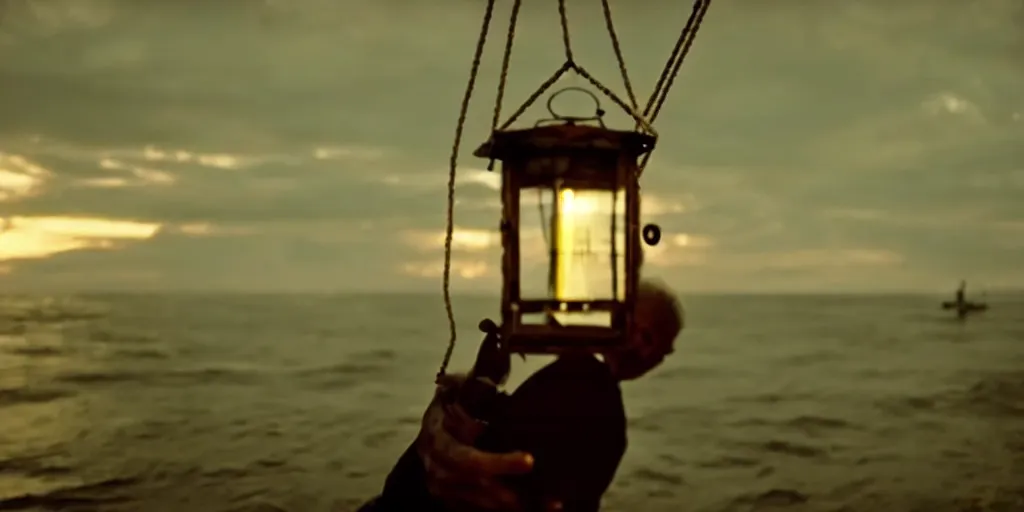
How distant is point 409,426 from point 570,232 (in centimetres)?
1174

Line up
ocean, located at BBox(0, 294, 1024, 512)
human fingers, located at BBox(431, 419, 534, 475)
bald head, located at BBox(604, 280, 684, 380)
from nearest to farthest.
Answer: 1. human fingers, located at BBox(431, 419, 534, 475)
2. bald head, located at BBox(604, 280, 684, 380)
3. ocean, located at BBox(0, 294, 1024, 512)

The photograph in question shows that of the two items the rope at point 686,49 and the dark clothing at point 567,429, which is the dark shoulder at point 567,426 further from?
the rope at point 686,49

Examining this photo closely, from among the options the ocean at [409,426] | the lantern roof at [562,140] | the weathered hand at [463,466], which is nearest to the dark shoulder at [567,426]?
the weathered hand at [463,466]

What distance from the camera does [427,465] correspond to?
1360mm

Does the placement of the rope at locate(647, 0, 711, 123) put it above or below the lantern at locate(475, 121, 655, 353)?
above

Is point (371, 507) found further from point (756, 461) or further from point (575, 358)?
point (756, 461)

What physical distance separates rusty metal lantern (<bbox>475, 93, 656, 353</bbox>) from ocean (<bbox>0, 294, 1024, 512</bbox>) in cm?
710

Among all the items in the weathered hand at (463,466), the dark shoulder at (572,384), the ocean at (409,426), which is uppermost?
the dark shoulder at (572,384)

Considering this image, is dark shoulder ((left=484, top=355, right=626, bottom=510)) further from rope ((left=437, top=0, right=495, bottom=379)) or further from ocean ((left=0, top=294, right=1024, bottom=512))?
ocean ((left=0, top=294, right=1024, bottom=512))

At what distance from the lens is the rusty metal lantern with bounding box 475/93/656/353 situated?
1.38m

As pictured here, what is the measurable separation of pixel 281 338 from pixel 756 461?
2159 centimetres

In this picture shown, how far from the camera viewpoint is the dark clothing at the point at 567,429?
149 centimetres

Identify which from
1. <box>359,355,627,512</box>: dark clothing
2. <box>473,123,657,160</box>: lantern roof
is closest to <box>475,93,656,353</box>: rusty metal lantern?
<box>473,123,657,160</box>: lantern roof

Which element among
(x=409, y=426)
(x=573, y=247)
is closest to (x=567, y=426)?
(x=573, y=247)
